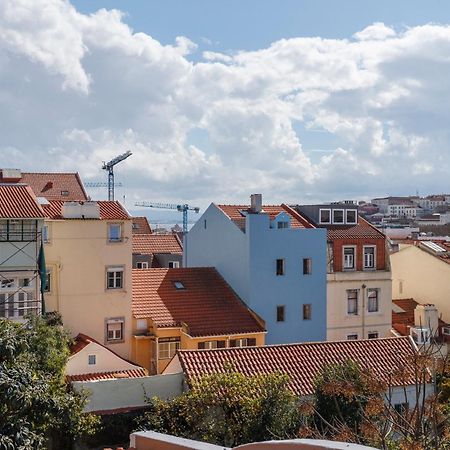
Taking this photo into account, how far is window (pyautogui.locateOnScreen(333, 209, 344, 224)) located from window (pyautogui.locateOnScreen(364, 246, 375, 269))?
7.41 feet

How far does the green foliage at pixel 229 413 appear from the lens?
69.7ft

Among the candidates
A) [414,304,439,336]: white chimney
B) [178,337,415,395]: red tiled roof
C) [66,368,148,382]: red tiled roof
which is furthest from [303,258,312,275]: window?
[66,368,148,382]: red tiled roof

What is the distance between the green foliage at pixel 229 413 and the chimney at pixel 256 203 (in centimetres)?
1638

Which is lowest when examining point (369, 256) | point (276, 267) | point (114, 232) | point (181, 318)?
point (181, 318)

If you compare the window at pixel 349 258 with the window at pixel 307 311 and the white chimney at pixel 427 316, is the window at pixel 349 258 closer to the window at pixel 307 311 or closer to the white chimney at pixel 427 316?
the window at pixel 307 311

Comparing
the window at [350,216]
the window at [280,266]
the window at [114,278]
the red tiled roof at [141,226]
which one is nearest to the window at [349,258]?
the window at [350,216]

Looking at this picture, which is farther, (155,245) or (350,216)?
(155,245)

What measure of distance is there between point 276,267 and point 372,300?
22.0 ft

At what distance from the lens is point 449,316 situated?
145 ft

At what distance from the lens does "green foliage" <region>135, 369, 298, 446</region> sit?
21234mm

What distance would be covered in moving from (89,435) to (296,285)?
53.3 ft

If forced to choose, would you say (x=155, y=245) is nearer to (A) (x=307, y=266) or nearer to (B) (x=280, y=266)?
(B) (x=280, y=266)

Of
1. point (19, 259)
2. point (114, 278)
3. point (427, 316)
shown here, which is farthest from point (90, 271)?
point (427, 316)

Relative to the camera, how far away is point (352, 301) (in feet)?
128
